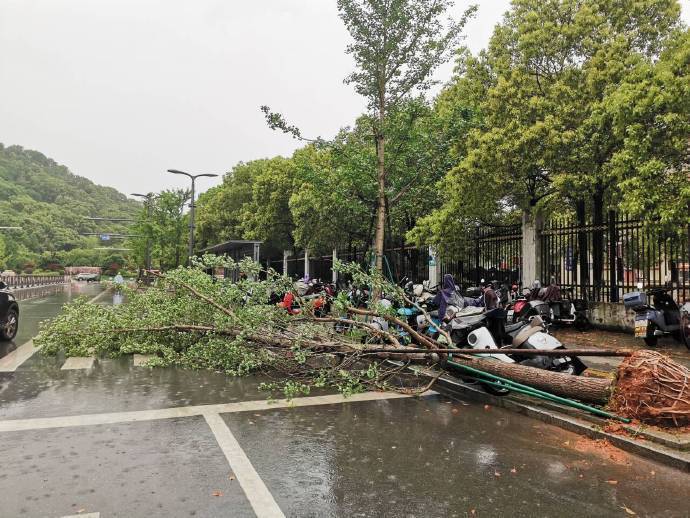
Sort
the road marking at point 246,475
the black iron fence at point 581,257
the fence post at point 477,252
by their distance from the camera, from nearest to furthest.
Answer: the road marking at point 246,475 < the black iron fence at point 581,257 < the fence post at point 477,252

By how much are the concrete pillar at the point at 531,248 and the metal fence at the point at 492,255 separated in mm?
336

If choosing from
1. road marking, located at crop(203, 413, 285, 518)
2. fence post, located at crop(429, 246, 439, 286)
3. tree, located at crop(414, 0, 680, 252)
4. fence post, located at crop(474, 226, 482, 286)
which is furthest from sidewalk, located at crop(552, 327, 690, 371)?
road marking, located at crop(203, 413, 285, 518)

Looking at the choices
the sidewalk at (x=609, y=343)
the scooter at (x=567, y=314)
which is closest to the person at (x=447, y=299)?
the sidewalk at (x=609, y=343)

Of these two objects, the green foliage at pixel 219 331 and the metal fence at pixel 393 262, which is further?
the metal fence at pixel 393 262

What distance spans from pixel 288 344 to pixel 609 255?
9529 millimetres

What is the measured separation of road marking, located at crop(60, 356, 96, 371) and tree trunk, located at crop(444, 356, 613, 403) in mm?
6487

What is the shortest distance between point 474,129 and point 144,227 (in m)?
39.5

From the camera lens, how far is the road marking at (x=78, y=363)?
30.0ft

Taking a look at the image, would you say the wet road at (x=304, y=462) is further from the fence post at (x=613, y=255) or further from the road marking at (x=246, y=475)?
the fence post at (x=613, y=255)

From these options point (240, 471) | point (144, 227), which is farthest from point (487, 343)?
point (144, 227)

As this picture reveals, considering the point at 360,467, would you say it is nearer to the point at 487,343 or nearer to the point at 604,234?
the point at 487,343

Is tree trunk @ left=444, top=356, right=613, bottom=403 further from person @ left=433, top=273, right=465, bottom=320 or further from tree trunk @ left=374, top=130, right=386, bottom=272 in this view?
tree trunk @ left=374, top=130, right=386, bottom=272

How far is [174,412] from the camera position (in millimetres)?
6238

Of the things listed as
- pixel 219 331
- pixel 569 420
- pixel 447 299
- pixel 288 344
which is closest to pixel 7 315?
pixel 219 331
